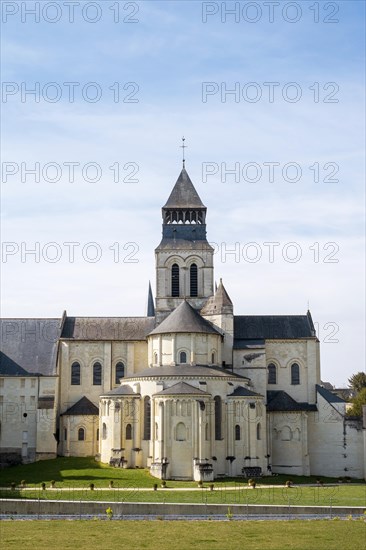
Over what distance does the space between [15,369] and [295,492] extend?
32456mm

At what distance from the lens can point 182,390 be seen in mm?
71000

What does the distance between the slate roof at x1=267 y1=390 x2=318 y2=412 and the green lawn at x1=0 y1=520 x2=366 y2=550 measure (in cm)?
3789

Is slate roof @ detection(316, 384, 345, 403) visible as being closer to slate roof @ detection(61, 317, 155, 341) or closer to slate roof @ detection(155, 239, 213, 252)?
slate roof @ detection(61, 317, 155, 341)

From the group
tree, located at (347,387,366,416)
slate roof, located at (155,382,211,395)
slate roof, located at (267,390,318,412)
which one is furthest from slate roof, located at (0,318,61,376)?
tree, located at (347,387,366,416)

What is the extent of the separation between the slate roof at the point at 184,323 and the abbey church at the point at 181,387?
11cm

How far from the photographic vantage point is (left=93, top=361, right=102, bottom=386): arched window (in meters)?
84.8

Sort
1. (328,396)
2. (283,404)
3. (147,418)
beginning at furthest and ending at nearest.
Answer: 1. (328,396)
2. (283,404)
3. (147,418)

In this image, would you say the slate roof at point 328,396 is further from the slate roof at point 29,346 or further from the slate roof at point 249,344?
the slate roof at point 29,346

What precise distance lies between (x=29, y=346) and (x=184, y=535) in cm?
4967

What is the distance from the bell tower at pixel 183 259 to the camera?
87062 mm

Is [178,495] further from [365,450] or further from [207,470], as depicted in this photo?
[365,450]

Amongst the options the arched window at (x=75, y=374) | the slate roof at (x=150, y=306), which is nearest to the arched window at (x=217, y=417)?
the arched window at (x=75, y=374)

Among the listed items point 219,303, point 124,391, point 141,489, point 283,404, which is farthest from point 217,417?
point 219,303

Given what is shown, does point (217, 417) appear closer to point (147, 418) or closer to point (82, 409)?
point (147, 418)
